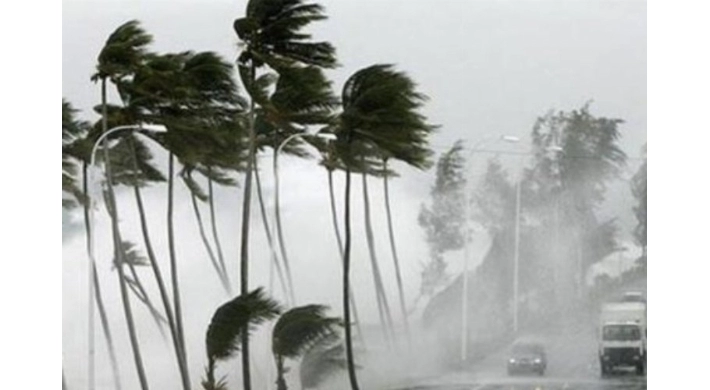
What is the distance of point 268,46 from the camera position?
41.3ft

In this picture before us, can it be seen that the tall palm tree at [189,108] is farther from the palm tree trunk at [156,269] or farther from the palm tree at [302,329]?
the palm tree at [302,329]

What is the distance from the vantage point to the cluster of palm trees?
12.4 meters

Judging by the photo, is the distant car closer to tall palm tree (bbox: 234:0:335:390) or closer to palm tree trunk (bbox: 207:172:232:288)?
tall palm tree (bbox: 234:0:335:390)

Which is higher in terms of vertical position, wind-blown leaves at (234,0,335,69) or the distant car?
wind-blown leaves at (234,0,335,69)

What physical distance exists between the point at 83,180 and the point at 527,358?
3.27 metres

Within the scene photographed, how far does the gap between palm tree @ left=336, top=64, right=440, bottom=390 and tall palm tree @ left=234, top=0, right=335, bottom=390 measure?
29cm

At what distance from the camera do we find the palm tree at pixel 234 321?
12.6 meters

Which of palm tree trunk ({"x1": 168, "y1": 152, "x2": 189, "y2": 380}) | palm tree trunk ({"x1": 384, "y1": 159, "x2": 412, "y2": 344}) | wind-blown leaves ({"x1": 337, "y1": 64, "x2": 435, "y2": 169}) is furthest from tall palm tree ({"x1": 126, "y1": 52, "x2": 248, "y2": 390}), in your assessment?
palm tree trunk ({"x1": 384, "y1": 159, "x2": 412, "y2": 344})

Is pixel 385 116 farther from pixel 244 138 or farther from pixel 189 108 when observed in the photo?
pixel 189 108

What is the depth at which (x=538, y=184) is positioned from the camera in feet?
40.0
